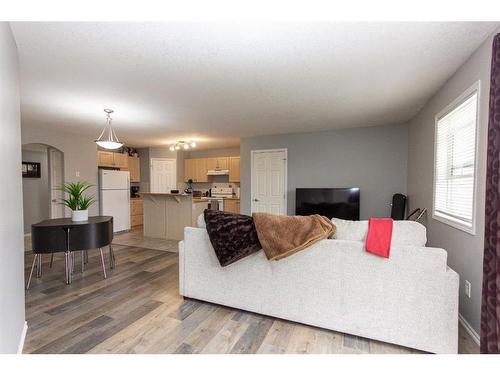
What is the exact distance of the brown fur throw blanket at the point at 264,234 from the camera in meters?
1.96

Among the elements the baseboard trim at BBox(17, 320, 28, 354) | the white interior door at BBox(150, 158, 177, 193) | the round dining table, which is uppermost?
the white interior door at BBox(150, 158, 177, 193)

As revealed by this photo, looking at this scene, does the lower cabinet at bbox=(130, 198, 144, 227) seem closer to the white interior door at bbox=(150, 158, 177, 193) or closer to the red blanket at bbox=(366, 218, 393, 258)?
the white interior door at bbox=(150, 158, 177, 193)

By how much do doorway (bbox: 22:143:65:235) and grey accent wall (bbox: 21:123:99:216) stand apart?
14 cm

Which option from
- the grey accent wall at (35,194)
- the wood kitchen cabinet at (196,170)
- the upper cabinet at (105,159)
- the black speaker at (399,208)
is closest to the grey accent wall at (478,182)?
the black speaker at (399,208)

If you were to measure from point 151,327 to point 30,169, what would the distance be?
19.7 feet

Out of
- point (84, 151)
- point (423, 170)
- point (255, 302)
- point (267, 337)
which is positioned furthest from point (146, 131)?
point (423, 170)

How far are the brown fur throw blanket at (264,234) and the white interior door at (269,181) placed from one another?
132 inches

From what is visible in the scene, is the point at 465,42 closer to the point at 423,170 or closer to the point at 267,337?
the point at 423,170

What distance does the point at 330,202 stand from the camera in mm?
4832

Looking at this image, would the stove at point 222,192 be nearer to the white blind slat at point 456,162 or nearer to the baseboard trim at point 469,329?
the white blind slat at point 456,162

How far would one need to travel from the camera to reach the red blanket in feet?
5.74

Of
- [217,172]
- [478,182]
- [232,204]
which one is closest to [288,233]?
[478,182]

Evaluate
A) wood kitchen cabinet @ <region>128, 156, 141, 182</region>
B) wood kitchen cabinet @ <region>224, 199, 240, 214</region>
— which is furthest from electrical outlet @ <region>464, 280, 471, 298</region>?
wood kitchen cabinet @ <region>128, 156, 141, 182</region>

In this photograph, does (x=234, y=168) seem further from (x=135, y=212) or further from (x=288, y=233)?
(x=288, y=233)
